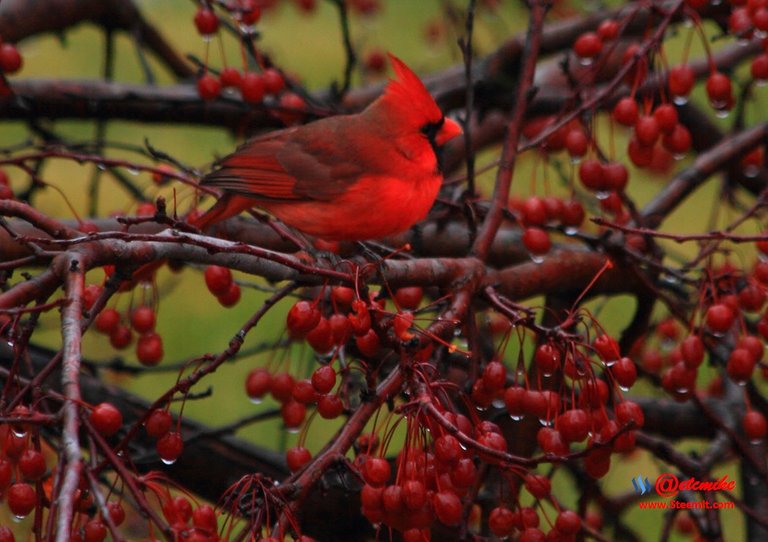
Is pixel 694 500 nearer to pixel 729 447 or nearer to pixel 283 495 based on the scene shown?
pixel 729 447

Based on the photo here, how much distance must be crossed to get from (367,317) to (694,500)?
117 cm

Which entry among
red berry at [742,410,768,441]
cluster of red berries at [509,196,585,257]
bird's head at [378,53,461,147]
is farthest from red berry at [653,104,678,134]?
red berry at [742,410,768,441]

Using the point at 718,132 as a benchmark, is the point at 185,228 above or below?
below

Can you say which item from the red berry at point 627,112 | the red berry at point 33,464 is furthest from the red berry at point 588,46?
the red berry at point 33,464

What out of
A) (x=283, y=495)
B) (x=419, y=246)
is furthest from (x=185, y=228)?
(x=419, y=246)

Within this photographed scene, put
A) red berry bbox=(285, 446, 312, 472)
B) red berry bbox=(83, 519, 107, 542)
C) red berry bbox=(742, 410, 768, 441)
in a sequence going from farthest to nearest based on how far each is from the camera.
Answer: red berry bbox=(742, 410, 768, 441)
red berry bbox=(285, 446, 312, 472)
red berry bbox=(83, 519, 107, 542)

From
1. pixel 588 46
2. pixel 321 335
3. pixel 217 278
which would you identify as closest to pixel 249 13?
pixel 588 46

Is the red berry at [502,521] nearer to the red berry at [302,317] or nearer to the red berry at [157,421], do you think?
the red berry at [302,317]

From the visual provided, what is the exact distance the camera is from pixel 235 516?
5.08ft

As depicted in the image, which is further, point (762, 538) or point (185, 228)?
point (762, 538)

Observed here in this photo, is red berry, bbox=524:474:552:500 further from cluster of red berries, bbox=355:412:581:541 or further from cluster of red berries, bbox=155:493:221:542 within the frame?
cluster of red berries, bbox=155:493:221:542

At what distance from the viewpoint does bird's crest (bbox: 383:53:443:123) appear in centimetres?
238

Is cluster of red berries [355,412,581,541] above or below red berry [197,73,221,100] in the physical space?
below

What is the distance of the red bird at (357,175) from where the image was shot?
2441 millimetres
